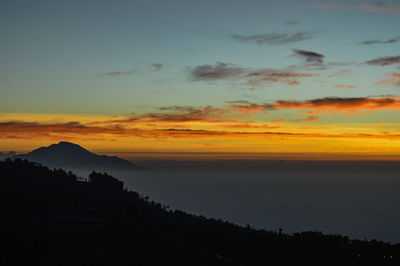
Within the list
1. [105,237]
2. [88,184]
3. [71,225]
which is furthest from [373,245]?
[88,184]

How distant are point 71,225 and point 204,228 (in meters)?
38.9

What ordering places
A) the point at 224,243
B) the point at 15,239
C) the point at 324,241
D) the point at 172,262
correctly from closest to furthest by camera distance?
the point at 15,239, the point at 172,262, the point at 324,241, the point at 224,243

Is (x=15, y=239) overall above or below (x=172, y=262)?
above

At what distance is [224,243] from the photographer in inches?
3147

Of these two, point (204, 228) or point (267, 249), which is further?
point (204, 228)

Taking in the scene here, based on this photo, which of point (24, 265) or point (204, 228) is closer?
point (24, 265)

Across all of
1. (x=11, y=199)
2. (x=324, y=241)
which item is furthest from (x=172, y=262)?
(x=11, y=199)

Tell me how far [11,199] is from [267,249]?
153ft

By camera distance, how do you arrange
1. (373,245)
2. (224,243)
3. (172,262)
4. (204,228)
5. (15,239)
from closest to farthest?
(15,239) < (172,262) < (373,245) < (224,243) < (204,228)

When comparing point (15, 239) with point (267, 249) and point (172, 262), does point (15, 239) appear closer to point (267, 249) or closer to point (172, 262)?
point (172, 262)

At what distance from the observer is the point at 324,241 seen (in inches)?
2462

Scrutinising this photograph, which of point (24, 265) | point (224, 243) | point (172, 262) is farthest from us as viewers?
point (224, 243)

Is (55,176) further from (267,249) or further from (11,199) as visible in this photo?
(267,249)

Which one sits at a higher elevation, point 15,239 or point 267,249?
point 15,239
